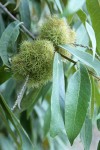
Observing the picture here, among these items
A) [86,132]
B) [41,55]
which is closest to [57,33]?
[41,55]

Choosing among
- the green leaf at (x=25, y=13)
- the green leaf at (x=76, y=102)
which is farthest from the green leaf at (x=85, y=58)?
the green leaf at (x=25, y=13)

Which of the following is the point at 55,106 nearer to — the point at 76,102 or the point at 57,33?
the point at 76,102

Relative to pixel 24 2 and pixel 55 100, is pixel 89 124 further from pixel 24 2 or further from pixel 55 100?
pixel 24 2

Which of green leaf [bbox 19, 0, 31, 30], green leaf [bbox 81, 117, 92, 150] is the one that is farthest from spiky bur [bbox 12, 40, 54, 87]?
green leaf [bbox 19, 0, 31, 30]

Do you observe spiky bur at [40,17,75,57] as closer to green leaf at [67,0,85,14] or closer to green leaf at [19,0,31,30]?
green leaf at [67,0,85,14]

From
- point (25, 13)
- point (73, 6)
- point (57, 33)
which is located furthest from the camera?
point (25, 13)

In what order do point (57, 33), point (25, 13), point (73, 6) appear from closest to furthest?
point (73, 6) → point (57, 33) → point (25, 13)
